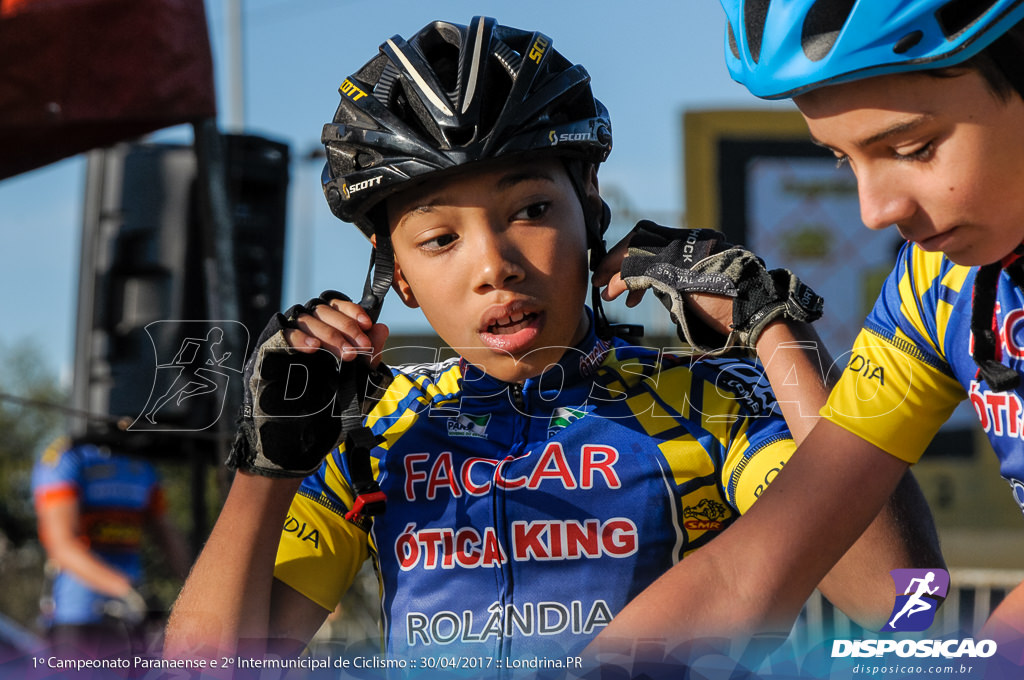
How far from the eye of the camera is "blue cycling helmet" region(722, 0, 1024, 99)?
161 cm

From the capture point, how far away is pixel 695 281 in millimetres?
2092

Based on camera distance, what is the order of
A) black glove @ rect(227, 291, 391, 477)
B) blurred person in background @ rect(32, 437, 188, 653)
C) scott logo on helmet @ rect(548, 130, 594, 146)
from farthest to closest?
blurred person in background @ rect(32, 437, 188, 653) < scott logo on helmet @ rect(548, 130, 594, 146) < black glove @ rect(227, 291, 391, 477)

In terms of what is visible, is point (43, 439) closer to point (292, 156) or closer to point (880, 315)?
point (292, 156)

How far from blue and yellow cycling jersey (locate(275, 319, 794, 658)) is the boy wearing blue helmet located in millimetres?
307

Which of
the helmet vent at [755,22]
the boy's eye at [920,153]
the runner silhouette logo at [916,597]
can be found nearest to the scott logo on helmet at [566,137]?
the helmet vent at [755,22]

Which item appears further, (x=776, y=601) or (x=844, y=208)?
(x=844, y=208)

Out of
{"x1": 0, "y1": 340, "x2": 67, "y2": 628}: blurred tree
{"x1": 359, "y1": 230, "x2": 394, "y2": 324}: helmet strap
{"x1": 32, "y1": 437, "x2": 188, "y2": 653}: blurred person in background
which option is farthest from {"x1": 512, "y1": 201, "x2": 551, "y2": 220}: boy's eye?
{"x1": 0, "y1": 340, "x2": 67, "y2": 628}: blurred tree

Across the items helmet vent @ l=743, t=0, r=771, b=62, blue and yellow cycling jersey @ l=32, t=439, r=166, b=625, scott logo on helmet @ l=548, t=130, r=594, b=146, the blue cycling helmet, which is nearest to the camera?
the blue cycling helmet

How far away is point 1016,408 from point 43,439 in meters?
24.6

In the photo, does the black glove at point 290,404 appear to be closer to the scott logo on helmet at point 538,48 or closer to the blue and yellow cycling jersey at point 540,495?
the blue and yellow cycling jersey at point 540,495

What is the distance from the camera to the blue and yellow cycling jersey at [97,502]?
23.2 feet

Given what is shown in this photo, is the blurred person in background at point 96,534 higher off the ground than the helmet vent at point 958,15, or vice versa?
the helmet vent at point 958,15

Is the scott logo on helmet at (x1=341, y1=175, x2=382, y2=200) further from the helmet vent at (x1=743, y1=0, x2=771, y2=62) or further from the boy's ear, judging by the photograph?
the helmet vent at (x1=743, y1=0, x2=771, y2=62)

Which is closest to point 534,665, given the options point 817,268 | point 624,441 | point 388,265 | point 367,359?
point 624,441
